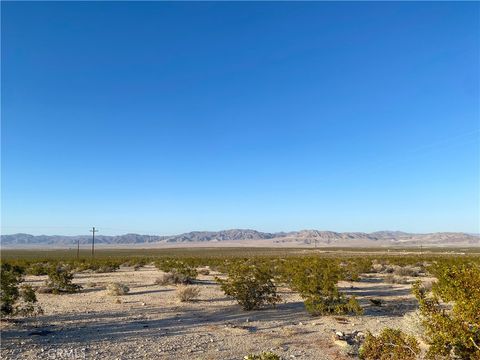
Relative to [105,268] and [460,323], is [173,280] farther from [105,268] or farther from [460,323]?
[460,323]

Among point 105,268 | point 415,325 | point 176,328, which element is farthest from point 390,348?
point 105,268

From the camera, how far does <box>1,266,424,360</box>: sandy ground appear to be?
38.5ft

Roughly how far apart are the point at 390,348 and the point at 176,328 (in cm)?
928

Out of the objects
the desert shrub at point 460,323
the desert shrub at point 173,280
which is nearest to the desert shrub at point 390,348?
the desert shrub at point 460,323

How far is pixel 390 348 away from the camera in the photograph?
23.6 ft

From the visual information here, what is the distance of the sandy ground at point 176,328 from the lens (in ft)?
38.5

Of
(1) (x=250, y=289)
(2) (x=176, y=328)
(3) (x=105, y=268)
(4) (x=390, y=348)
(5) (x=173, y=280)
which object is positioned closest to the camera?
(4) (x=390, y=348)

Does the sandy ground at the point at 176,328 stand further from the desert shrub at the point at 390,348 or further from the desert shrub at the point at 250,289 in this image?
the desert shrub at the point at 390,348

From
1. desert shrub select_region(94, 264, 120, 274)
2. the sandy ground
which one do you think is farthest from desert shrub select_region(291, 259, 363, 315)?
desert shrub select_region(94, 264, 120, 274)

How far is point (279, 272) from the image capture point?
28625 mm

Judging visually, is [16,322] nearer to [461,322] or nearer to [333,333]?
[333,333]
